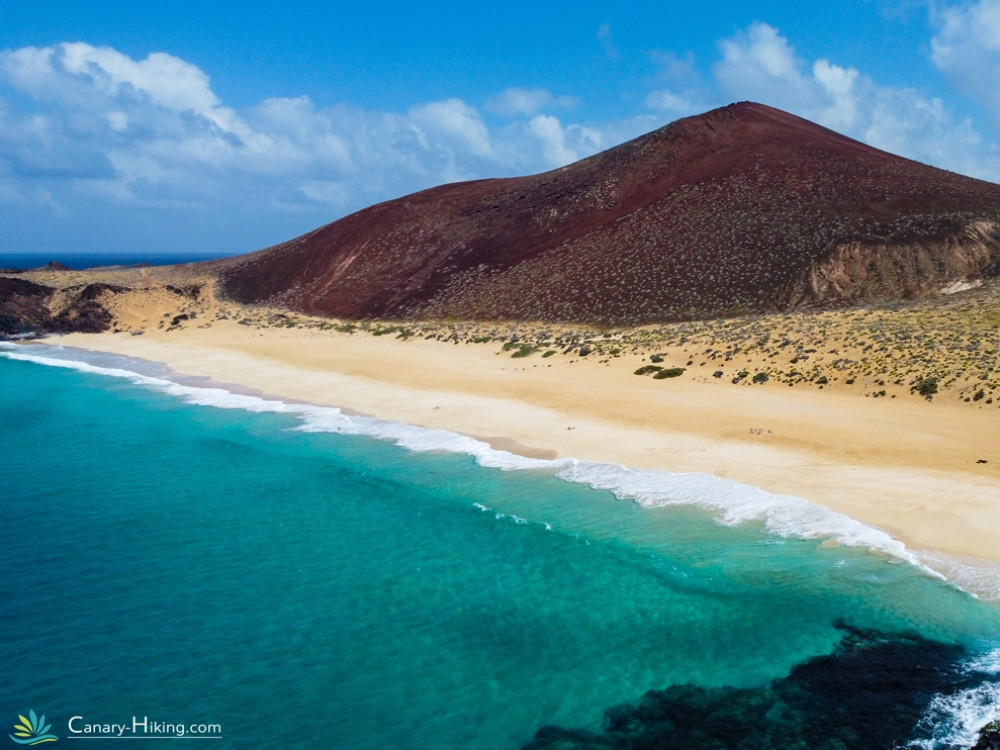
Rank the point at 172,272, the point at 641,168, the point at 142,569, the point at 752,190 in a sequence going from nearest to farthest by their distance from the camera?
the point at 142,569 < the point at 752,190 < the point at 641,168 < the point at 172,272

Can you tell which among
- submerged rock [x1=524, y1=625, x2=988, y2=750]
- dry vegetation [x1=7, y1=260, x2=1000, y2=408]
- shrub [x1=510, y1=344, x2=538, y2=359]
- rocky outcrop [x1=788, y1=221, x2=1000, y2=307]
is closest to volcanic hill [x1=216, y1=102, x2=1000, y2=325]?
rocky outcrop [x1=788, y1=221, x2=1000, y2=307]

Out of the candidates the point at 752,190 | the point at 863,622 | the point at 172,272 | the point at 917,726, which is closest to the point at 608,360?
the point at 863,622

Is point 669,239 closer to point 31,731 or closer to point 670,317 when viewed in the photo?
point 670,317

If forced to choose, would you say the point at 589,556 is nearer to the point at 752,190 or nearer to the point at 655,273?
the point at 655,273

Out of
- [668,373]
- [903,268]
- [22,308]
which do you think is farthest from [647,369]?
[22,308]

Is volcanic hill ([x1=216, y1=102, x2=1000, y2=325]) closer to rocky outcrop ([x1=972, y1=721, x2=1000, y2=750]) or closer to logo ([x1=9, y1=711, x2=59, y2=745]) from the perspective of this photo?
rocky outcrop ([x1=972, y1=721, x2=1000, y2=750])

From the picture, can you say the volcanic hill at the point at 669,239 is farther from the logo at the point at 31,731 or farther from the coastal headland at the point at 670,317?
the logo at the point at 31,731

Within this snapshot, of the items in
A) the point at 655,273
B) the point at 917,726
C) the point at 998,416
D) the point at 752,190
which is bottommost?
the point at 917,726
